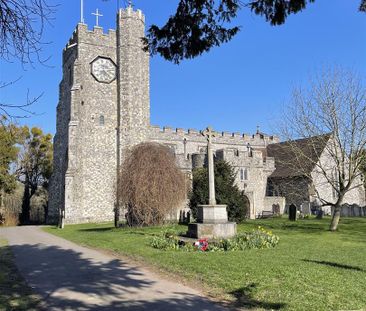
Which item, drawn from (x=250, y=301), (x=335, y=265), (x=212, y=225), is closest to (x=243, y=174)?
(x=212, y=225)

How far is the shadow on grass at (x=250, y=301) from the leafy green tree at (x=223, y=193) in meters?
16.5

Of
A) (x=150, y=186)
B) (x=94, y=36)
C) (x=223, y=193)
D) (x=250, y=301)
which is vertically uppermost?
(x=94, y=36)

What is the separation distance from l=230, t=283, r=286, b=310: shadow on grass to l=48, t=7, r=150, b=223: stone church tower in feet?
90.1

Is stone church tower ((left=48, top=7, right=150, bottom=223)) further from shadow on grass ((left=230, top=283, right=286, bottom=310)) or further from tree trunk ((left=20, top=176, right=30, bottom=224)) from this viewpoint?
Result: shadow on grass ((left=230, top=283, right=286, bottom=310))

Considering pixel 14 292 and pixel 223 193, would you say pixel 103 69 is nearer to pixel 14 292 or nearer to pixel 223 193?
pixel 223 193

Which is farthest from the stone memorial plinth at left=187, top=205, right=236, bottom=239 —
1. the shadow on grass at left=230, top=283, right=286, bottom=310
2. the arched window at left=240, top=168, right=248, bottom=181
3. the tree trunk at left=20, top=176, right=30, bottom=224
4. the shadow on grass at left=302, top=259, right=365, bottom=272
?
the tree trunk at left=20, top=176, right=30, bottom=224

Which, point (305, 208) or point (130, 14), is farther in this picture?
point (130, 14)

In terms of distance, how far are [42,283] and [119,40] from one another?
31.2 m

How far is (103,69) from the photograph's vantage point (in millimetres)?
36000

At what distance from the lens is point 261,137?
1922 inches

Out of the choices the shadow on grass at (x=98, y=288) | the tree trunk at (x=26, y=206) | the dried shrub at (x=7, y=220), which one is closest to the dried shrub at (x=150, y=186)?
the shadow on grass at (x=98, y=288)

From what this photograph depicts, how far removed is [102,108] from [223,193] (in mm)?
16617

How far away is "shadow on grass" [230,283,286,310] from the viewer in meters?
6.26

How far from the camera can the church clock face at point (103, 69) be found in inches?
1405
